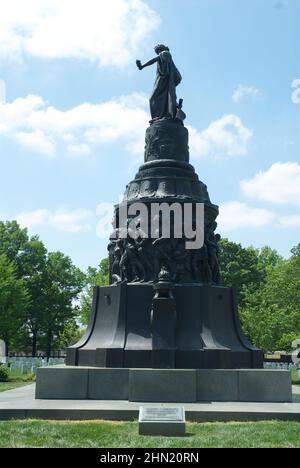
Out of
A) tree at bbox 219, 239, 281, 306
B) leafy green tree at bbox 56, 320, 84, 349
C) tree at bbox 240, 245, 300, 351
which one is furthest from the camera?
leafy green tree at bbox 56, 320, 84, 349

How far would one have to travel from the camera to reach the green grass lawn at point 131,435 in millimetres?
8086

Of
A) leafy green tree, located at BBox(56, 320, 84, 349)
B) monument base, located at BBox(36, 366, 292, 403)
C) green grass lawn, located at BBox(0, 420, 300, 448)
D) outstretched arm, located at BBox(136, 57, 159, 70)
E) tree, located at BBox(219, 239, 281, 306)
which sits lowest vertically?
green grass lawn, located at BBox(0, 420, 300, 448)

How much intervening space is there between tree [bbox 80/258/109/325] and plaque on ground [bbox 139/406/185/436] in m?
37.6

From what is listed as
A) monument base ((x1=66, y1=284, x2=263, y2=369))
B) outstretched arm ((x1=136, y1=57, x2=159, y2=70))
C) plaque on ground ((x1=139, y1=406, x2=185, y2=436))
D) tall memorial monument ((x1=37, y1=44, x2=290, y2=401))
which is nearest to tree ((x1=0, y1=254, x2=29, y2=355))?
outstretched arm ((x1=136, y1=57, x2=159, y2=70))

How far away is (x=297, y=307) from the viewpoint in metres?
33.7

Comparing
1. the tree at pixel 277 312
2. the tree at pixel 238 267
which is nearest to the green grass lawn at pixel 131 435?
the tree at pixel 277 312

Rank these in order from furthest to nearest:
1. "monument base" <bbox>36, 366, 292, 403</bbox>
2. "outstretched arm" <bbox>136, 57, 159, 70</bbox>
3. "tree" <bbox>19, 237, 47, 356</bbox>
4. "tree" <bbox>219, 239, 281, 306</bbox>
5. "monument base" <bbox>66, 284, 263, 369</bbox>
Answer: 1. "tree" <bbox>19, 237, 47, 356</bbox>
2. "tree" <bbox>219, 239, 281, 306</bbox>
3. "outstretched arm" <bbox>136, 57, 159, 70</bbox>
4. "monument base" <bbox>66, 284, 263, 369</bbox>
5. "monument base" <bbox>36, 366, 292, 403</bbox>

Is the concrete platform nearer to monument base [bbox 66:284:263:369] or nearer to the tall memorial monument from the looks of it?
the tall memorial monument

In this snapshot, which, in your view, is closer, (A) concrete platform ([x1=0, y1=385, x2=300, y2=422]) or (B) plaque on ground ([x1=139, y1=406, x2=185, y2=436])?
(B) plaque on ground ([x1=139, y1=406, x2=185, y2=436])

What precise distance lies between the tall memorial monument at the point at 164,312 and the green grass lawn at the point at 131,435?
2537mm

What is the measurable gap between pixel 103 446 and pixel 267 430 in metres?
2.87

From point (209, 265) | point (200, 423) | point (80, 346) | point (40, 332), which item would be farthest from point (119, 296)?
point (40, 332)

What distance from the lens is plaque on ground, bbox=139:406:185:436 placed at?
8867mm
